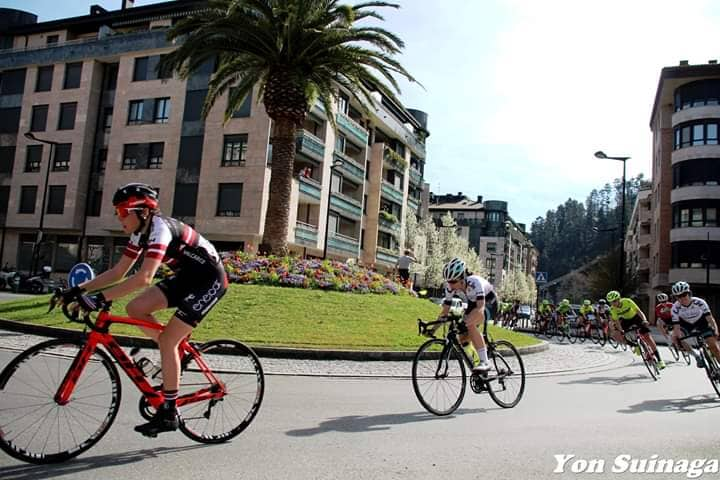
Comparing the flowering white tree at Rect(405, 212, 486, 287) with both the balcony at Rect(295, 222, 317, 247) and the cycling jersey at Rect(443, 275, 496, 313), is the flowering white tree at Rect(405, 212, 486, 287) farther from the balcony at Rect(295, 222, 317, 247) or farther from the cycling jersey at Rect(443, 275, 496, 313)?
the cycling jersey at Rect(443, 275, 496, 313)

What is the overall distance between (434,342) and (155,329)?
3614 mm

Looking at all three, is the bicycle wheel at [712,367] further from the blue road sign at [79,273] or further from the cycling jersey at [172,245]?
the blue road sign at [79,273]

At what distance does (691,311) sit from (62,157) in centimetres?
4379

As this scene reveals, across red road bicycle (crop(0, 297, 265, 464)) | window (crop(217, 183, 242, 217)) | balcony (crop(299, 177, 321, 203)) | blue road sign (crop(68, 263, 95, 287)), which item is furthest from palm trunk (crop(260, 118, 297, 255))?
balcony (crop(299, 177, 321, 203))

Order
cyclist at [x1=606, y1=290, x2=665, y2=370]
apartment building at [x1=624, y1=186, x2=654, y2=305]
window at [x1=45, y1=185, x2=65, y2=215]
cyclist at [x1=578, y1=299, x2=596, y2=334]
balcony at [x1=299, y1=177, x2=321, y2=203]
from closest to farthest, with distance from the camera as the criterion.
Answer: cyclist at [x1=606, y1=290, x2=665, y2=370]
cyclist at [x1=578, y1=299, x2=596, y2=334]
balcony at [x1=299, y1=177, x2=321, y2=203]
window at [x1=45, y1=185, x2=65, y2=215]
apartment building at [x1=624, y1=186, x2=654, y2=305]

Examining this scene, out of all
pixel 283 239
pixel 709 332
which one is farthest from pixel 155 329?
pixel 283 239

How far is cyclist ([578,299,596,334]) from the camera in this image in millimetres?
25594

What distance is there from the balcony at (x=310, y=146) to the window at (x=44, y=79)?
820 inches

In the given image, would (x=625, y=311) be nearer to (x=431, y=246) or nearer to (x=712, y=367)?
(x=712, y=367)

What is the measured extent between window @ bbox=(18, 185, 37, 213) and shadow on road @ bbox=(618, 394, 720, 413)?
45.4m

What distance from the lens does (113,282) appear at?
447 centimetres

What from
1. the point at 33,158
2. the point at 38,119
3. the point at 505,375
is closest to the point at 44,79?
the point at 38,119

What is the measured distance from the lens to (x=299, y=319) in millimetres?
15570

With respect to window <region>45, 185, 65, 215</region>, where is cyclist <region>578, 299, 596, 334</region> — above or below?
below
